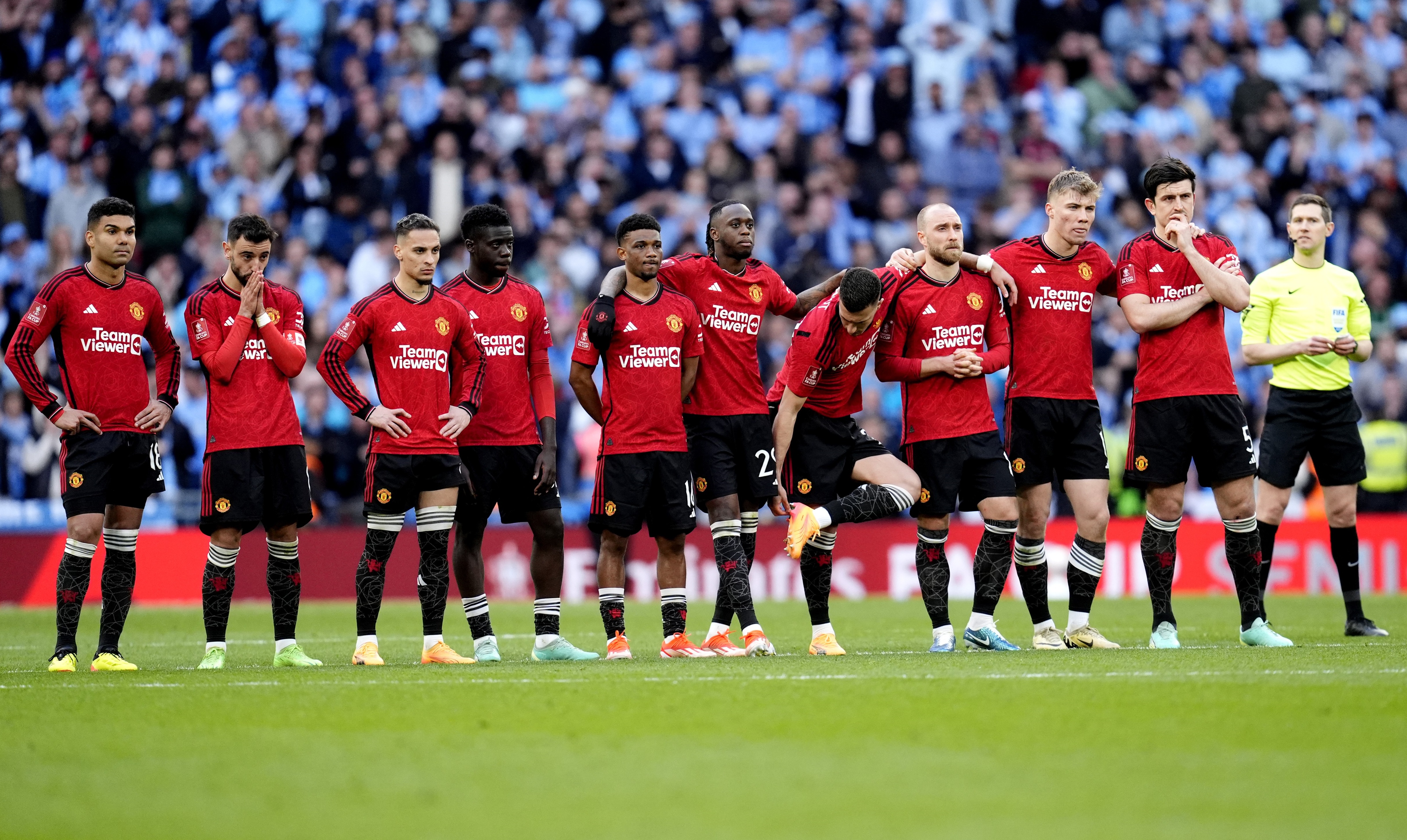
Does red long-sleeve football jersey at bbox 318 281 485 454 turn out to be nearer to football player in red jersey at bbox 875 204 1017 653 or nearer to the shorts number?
the shorts number

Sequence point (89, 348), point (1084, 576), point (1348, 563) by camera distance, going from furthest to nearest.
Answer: point (1348, 563), point (1084, 576), point (89, 348)

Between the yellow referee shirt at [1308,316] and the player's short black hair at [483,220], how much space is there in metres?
4.81

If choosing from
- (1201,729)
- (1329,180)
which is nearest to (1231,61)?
(1329,180)

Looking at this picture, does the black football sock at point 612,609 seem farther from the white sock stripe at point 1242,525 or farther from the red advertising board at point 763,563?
the red advertising board at point 763,563

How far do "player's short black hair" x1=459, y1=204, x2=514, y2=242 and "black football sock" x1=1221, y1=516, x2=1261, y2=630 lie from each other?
4.71 meters

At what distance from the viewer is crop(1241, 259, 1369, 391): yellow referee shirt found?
10.6 meters

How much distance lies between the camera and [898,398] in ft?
65.1

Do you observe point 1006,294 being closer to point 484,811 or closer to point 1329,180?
point 484,811

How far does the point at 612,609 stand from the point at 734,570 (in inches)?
29.4

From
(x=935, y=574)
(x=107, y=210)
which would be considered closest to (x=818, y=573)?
(x=935, y=574)

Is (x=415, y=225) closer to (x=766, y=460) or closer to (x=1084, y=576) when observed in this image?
(x=766, y=460)

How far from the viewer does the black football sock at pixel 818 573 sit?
9766 millimetres

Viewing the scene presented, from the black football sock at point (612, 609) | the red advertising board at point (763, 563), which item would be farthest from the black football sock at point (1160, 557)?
the red advertising board at point (763, 563)

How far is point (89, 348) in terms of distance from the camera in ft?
31.1
